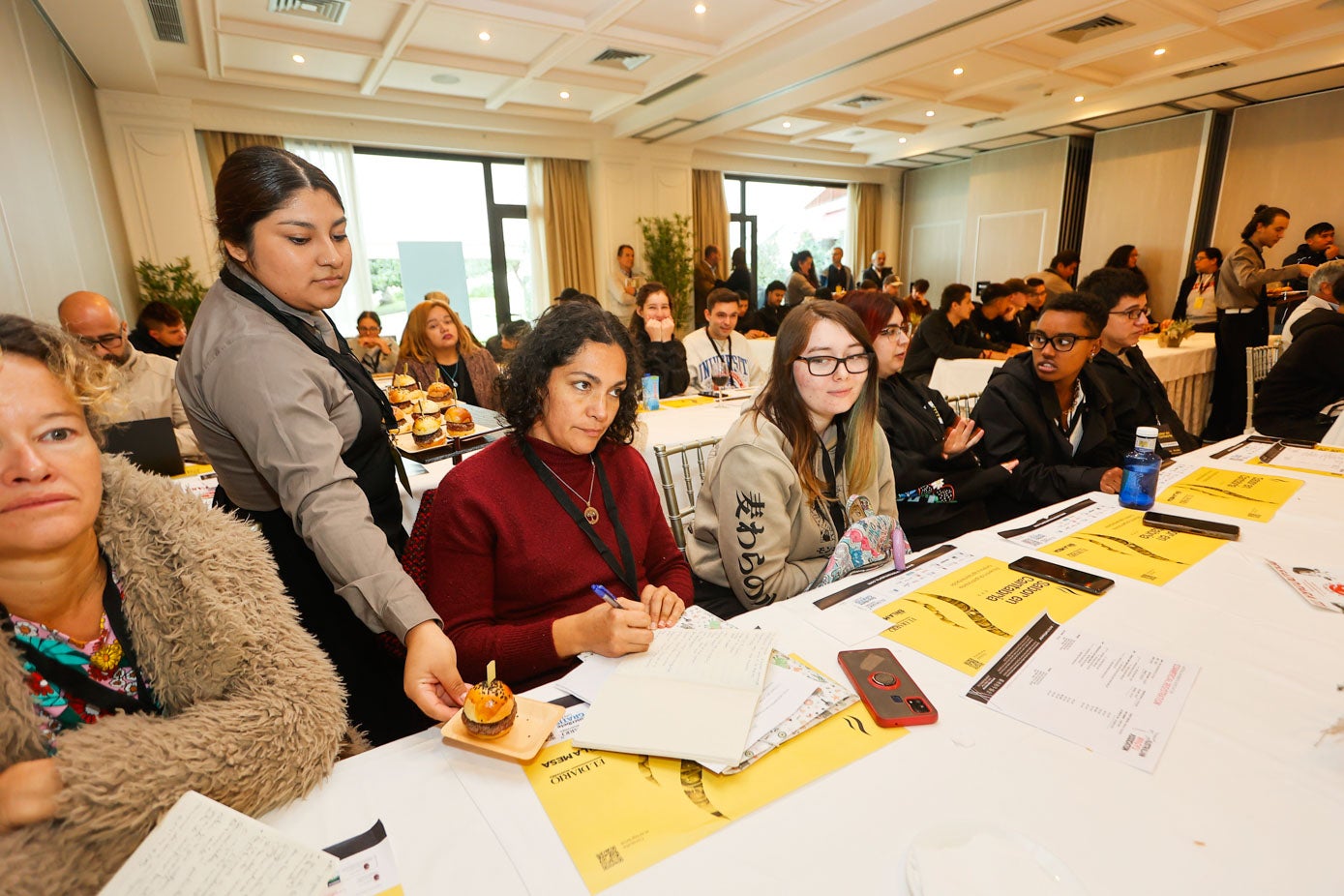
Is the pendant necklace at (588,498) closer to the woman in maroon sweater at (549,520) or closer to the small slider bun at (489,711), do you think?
the woman in maroon sweater at (549,520)

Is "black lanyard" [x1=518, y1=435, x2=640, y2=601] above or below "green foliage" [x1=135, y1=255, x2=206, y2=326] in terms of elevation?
below

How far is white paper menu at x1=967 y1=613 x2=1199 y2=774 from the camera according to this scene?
0.86 metres

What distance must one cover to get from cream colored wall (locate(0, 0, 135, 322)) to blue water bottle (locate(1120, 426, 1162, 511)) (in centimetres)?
401

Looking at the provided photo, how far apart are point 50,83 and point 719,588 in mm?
5294

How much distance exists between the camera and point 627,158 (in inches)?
324

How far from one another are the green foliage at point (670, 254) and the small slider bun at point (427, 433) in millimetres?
6120

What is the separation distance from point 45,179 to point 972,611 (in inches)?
198

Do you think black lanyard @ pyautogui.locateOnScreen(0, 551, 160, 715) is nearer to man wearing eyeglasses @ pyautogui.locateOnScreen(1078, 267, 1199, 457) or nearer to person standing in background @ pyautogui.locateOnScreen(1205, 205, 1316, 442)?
man wearing eyeglasses @ pyautogui.locateOnScreen(1078, 267, 1199, 457)

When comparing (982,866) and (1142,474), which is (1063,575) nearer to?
(1142,474)

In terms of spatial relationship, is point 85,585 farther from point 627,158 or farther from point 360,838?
point 627,158

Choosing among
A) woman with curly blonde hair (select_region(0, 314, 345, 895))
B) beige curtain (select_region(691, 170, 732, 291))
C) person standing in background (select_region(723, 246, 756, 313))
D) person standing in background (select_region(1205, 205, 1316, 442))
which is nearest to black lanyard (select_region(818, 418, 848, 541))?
woman with curly blonde hair (select_region(0, 314, 345, 895))

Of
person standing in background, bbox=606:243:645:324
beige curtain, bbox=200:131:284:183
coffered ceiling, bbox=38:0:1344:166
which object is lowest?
person standing in background, bbox=606:243:645:324

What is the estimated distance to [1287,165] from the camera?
7.12 meters

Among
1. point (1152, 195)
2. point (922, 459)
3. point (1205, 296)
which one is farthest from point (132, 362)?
point (1152, 195)
